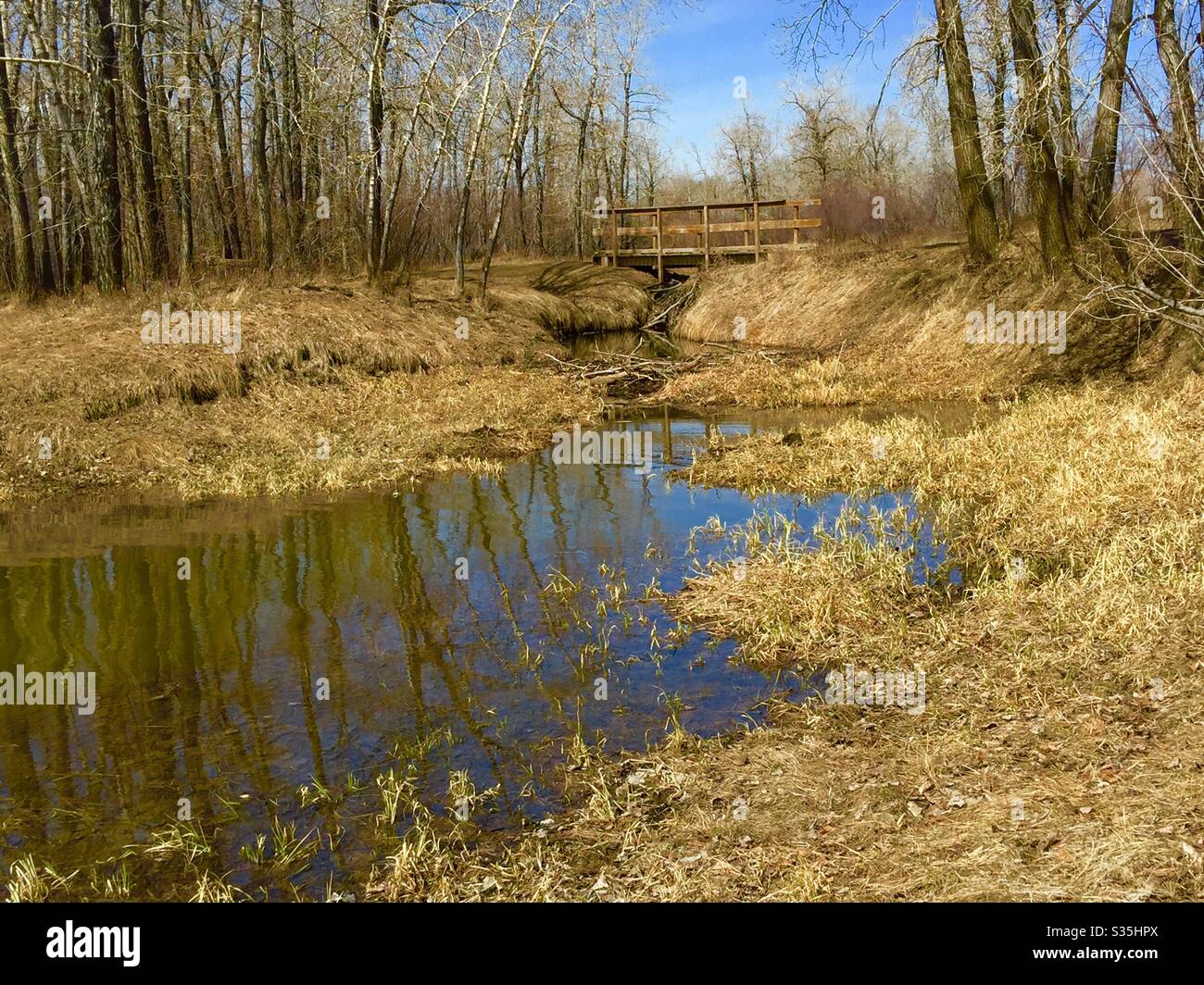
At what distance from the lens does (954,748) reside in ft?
17.5

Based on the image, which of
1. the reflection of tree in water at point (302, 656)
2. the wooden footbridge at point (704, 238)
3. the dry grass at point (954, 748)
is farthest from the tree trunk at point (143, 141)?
the wooden footbridge at point (704, 238)

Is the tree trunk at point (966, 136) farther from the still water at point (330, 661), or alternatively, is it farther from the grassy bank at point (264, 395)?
the still water at point (330, 661)

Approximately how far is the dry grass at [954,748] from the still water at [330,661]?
47 cm

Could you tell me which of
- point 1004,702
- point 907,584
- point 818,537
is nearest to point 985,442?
point 818,537

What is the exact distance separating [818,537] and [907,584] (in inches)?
57.5

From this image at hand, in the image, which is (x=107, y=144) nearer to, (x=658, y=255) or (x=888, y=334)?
(x=888, y=334)

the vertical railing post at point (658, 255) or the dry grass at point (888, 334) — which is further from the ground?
the vertical railing post at point (658, 255)

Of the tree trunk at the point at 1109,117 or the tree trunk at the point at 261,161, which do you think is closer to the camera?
the tree trunk at the point at 1109,117

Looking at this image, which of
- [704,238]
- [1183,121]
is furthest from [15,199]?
[704,238]

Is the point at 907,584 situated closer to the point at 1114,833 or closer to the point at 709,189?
the point at 1114,833

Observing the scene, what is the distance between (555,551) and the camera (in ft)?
32.0

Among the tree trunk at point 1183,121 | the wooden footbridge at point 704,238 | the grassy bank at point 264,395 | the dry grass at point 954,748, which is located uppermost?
the wooden footbridge at point 704,238

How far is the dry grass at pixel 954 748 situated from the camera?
4227 mm

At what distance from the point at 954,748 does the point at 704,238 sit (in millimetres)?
31151
